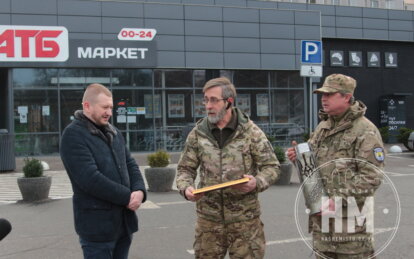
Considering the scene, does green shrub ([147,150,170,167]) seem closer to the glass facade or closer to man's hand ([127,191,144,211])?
man's hand ([127,191,144,211])

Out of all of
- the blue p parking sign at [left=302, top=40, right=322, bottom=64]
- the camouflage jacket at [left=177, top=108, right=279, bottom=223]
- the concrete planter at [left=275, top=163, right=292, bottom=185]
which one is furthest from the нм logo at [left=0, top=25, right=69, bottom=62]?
the camouflage jacket at [left=177, top=108, right=279, bottom=223]

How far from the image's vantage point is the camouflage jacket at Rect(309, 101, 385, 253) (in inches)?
115

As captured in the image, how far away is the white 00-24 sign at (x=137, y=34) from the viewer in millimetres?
20141

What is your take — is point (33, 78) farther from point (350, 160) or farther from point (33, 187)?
point (350, 160)

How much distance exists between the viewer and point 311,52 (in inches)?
397

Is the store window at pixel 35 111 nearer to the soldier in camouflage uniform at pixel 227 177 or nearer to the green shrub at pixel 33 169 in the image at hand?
the green shrub at pixel 33 169

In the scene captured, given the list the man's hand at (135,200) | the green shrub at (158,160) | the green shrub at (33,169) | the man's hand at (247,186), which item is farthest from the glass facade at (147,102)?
the man's hand at (247,186)

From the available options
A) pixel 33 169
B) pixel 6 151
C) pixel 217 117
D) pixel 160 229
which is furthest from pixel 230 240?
pixel 6 151

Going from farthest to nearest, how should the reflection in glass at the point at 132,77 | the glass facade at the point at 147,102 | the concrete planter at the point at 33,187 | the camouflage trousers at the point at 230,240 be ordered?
1. the reflection in glass at the point at 132,77
2. the glass facade at the point at 147,102
3. the concrete planter at the point at 33,187
4. the camouflage trousers at the point at 230,240

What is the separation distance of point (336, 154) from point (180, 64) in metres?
18.5

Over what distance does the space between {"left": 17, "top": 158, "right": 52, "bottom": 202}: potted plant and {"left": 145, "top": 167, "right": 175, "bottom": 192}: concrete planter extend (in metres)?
2.20

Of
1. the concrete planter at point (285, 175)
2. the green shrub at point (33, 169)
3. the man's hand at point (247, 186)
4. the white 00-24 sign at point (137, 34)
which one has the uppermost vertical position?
the white 00-24 sign at point (137, 34)

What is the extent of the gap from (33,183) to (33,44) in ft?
36.5

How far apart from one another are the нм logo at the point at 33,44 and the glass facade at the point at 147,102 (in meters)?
0.79
